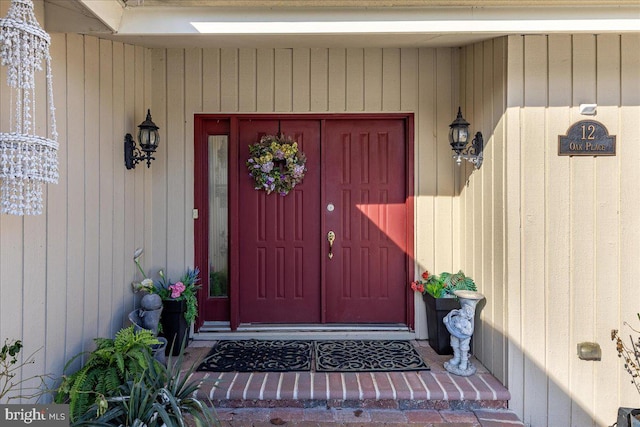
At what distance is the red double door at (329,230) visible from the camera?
11.0 feet

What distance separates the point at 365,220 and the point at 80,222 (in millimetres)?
2187

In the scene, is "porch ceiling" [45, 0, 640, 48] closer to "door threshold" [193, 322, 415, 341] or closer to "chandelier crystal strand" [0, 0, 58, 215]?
"chandelier crystal strand" [0, 0, 58, 215]

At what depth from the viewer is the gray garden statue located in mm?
2615

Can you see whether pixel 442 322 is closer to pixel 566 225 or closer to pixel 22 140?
pixel 566 225

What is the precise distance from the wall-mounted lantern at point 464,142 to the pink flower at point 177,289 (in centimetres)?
237

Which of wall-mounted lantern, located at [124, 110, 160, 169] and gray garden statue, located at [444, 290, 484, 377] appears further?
wall-mounted lantern, located at [124, 110, 160, 169]

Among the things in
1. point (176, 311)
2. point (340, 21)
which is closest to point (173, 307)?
point (176, 311)

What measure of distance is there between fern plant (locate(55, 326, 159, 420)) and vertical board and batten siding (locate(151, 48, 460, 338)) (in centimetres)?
113

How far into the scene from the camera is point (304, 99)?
3.24m

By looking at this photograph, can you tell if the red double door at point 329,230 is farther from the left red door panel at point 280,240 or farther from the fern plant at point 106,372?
the fern plant at point 106,372

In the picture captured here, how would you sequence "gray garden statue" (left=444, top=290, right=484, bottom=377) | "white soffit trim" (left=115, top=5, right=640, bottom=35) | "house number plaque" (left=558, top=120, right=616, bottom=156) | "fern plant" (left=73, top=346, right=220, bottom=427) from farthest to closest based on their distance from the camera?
"gray garden statue" (left=444, top=290, right=484, bottom=377)
"house number plaque" (left=558, top=120, right=616, bottom=156)
"white soffit trim" (left=115, top=5, right=640, bottom=35)
"fern plant" (left=73, top=346, right=220, bottom=427)

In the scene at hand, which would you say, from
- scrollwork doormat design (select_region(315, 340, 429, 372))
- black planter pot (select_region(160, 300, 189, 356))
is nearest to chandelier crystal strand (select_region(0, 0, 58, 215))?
black planter pot (select_region(160, 300, 189, 356))

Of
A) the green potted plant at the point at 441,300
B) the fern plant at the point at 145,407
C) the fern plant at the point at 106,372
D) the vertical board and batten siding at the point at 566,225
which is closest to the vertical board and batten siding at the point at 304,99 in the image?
the green potted plant at the point at 441,300

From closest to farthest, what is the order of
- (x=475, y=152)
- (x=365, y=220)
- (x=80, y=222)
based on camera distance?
(x=80, y=222), (x=475, y=152), (x=365, y=220)
